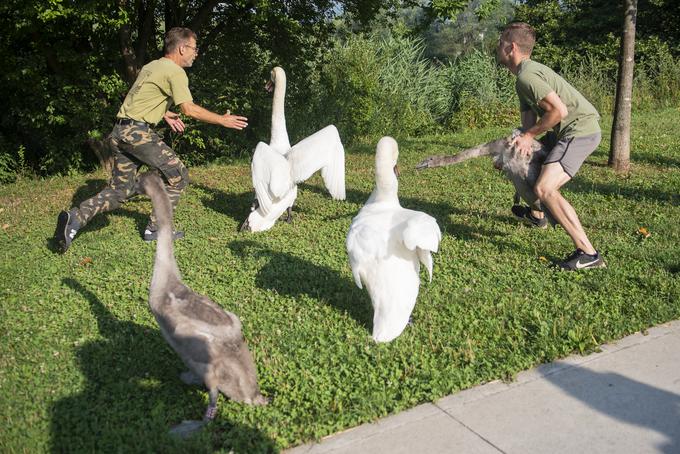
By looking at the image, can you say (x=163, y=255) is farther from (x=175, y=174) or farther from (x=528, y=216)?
(x=528, y=216)

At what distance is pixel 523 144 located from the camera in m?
5.92

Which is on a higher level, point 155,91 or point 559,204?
point 155,91

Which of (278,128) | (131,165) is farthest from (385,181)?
(131,165)

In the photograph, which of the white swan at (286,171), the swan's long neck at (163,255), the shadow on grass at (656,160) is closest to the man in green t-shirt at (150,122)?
the white swan at (286,171)

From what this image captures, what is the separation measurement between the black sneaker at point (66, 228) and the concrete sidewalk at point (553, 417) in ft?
15.1

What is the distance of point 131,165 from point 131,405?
3.94 metres

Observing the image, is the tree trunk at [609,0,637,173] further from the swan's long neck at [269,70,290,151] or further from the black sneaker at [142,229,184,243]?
the black sneaker at [142,229,184,243]

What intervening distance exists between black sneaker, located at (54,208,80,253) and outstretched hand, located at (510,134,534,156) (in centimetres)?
494

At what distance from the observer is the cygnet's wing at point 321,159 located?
289 inches

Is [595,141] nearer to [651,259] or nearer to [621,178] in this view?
[651,259]

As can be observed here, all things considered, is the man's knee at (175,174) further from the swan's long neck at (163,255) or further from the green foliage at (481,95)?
the green foliage at (481,95)

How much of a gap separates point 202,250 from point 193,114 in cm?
156

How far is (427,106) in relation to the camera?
56.6ft

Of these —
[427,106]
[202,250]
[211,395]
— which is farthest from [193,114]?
[427,106]
